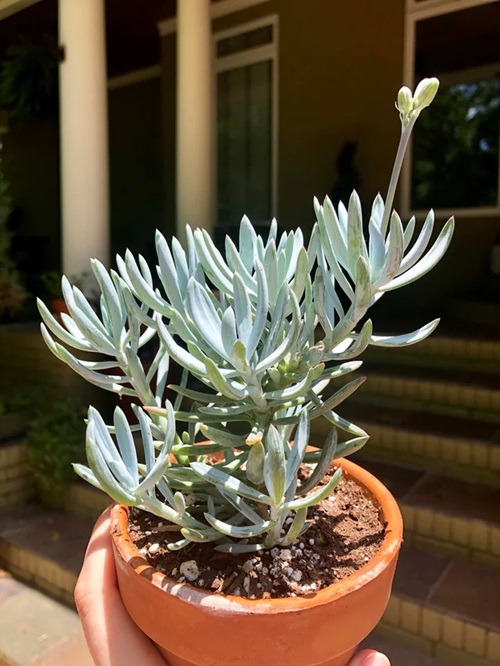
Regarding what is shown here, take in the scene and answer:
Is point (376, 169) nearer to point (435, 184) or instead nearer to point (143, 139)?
point (435, 184)

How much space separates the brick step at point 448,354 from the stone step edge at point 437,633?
1750 millimetres

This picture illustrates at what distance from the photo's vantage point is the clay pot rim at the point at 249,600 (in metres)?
0.72

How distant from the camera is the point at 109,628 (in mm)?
824

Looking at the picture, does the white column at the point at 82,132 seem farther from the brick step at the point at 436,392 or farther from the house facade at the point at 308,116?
the brick step at the point at 436,392

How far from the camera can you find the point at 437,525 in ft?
7.02

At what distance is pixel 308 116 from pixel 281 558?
490cm

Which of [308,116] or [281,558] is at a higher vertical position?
[308,116]

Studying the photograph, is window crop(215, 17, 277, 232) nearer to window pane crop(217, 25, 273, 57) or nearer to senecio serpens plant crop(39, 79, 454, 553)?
window pane crop(217, 25, 273, 57)

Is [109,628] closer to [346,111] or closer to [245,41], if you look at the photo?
[346,111]

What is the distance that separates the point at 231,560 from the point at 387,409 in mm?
2333

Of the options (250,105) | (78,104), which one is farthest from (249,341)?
(250,105)

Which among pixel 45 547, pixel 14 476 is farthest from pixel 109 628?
pixel 14 476

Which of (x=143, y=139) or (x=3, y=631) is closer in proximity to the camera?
(x=3, y=631)

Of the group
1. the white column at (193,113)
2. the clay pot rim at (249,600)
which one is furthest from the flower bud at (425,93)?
the white column at (193,113)
